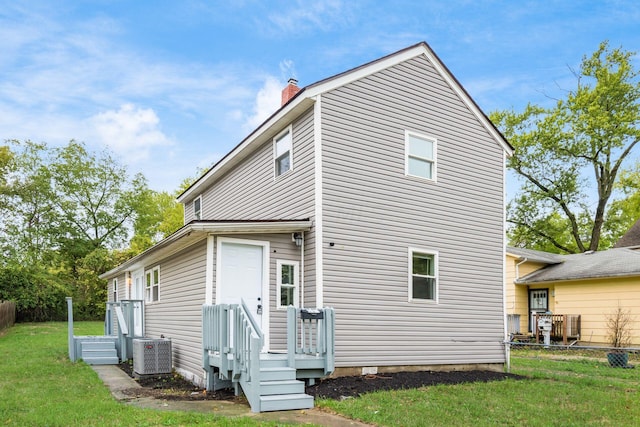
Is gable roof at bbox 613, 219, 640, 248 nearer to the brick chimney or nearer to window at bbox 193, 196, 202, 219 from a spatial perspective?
the brick chimney

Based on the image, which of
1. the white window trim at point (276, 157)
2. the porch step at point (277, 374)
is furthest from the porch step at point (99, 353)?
the porch step at point (277, 374)

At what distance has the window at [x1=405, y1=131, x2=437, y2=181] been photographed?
11.4 m

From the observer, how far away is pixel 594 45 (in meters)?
31.0

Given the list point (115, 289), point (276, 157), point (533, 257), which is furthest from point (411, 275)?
point (115, 289)

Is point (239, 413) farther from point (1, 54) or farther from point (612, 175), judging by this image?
point (612, 175)

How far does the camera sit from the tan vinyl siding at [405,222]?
10.2 m

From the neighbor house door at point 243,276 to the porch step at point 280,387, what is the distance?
6.17 ft

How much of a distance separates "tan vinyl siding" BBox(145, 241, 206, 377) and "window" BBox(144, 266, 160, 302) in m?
0.34

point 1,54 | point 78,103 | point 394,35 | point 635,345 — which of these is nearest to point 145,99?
point 78,103

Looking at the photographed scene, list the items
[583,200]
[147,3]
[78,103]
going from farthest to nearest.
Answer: [583,200] < [78,103] < [147,3]

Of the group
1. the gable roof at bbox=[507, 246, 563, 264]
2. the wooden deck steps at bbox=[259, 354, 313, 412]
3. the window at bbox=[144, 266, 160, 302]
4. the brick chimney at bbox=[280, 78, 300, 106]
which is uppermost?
the brick chimney at bbox=[280, 78, 300, 106]

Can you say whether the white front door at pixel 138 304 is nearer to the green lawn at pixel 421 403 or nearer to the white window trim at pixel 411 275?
the green lawn at pixel 421 403

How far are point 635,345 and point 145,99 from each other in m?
21.9

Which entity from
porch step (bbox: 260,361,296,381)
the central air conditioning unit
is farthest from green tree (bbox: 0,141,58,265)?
porch step (bbox: 260,361,296,381)
